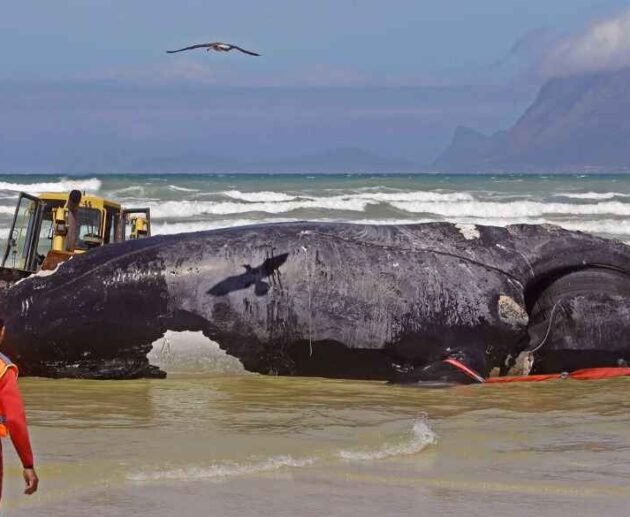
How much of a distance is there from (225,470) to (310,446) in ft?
2.95

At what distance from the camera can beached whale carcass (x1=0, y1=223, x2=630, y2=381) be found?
1130 cm

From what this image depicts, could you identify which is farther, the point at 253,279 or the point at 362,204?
the point at 362,204

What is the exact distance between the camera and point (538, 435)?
30.2 ft

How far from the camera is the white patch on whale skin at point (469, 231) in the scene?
1189 cm

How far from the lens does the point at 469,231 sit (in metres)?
12.0

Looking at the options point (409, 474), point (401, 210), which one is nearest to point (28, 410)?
point (409, 474)

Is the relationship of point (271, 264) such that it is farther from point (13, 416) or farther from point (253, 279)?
point (13, 416)

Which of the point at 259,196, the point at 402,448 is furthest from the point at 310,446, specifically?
the point at 259,196

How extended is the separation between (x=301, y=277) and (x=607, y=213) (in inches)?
1717

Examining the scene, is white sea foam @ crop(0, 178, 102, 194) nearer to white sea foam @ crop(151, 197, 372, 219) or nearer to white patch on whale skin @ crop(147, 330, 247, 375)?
white sea foam @ crop(151, 197, 372, 219)

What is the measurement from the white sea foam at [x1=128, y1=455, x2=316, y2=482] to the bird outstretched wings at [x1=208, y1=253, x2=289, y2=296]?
3131 millimetres

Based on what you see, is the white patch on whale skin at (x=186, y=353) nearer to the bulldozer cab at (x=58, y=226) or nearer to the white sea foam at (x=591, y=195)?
the bulldozer cab at (x=58, y=226)

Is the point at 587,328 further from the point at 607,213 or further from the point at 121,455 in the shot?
the point at 607,213

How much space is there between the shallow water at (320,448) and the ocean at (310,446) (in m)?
0.02
